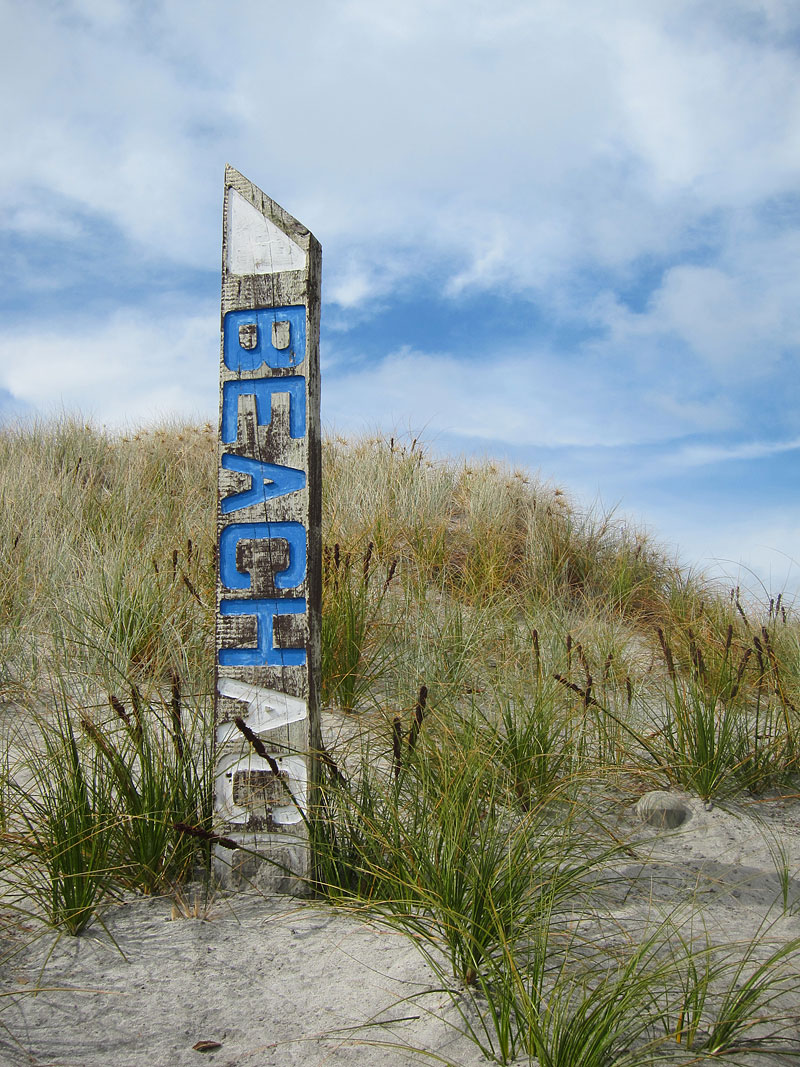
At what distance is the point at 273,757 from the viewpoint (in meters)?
2.89

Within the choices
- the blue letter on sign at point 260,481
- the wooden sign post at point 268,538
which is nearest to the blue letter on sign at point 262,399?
the wooden sign post at point 268,538

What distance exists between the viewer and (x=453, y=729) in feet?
11.1

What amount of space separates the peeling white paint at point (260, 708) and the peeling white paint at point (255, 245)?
1.59m

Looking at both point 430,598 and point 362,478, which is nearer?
point 430,598

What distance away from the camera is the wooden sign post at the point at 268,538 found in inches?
113

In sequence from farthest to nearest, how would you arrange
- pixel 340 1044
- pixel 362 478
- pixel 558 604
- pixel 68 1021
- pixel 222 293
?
1. pixel 362 478
2. pixel 558 604
3. pixel 222 293
4. pixel 68 1021
5. pixel 340 1044

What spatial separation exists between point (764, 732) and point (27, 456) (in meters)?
8.21

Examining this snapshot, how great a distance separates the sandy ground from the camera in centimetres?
207

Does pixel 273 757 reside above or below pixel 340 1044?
above

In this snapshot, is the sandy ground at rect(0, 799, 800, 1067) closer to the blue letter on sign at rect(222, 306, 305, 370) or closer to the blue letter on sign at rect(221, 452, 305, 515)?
the blue letter on sign at rect(221, 452, 305, 515)

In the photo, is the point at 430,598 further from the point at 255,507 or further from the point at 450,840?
the point at 450,840

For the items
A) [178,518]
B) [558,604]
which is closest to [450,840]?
A: [558,604]

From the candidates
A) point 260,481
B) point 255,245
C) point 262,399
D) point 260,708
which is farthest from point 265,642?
point 255,245

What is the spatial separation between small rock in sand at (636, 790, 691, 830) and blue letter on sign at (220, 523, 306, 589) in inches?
75.9
